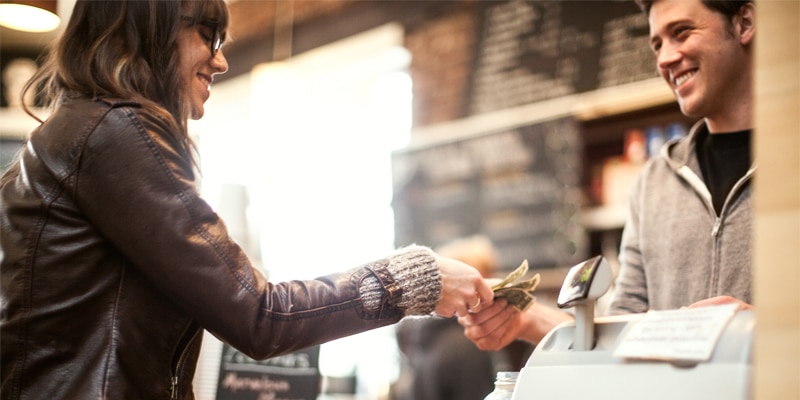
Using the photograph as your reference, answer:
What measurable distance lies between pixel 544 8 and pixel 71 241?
3.76 metres

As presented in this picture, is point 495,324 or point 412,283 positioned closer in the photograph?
point 412,283

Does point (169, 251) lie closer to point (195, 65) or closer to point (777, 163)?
point (195, 65)

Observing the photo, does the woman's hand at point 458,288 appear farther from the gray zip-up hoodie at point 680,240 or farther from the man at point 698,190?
the gray zip-up hoodie at point 680,240

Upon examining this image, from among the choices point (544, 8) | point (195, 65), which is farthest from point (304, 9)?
point (195, 65)

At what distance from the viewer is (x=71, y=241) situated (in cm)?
150

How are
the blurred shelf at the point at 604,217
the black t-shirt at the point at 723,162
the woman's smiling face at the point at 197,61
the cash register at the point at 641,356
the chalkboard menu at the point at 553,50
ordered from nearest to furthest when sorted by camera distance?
the cash register at the point at 641,356 → the woman's smiling face at the point at 197,61 → the black t-shirt at the point at 723,162 → the blurred shelf at the point at 604,217 → the chalkboard menu at the point at 553,50

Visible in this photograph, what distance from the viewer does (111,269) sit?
151 cm

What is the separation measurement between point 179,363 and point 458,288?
62cm

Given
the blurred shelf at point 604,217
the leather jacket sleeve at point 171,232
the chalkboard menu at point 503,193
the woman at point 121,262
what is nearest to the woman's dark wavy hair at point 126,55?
the woman at point 121,262

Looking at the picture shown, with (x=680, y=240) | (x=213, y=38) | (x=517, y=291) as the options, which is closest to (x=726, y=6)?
(x=680, y=240)

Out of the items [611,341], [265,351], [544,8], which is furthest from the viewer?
[544,8]

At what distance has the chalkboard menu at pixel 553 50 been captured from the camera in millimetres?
4297

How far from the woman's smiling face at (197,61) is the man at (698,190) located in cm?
84

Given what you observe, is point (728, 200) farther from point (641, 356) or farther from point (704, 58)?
point (641, 356)
